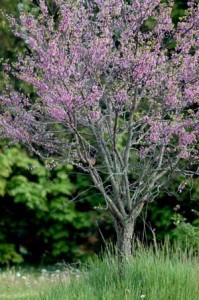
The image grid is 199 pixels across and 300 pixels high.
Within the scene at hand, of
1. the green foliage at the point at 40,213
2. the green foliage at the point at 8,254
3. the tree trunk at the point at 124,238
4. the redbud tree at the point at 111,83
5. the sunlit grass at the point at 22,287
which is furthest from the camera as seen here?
the green foliage at the point at 8,254

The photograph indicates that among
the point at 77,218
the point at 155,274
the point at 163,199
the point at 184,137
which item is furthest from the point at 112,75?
the point at 77,218

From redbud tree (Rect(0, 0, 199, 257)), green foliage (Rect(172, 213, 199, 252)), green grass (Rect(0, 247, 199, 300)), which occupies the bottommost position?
green grass (Rect(0, 247, 199, 300))

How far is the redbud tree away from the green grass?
23 cm

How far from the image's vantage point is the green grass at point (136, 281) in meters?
5.06

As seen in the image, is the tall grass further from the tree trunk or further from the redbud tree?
the redbud tree

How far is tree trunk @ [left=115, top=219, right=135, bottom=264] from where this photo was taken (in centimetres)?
561

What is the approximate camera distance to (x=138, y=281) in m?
5.25

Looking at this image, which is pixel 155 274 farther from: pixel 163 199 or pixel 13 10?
pixel 13 10

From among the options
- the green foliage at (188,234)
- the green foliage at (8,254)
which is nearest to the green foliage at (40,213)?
the green foliage at (8,254)

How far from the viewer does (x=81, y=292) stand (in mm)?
5180

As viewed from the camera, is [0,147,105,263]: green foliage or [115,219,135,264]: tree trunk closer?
[115,219,135,264]: tree trunk

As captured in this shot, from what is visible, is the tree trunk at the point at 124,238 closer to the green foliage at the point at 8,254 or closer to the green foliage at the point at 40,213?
the green foliage at the point at 40,213

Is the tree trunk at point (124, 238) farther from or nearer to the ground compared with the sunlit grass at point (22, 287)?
farther from the ground

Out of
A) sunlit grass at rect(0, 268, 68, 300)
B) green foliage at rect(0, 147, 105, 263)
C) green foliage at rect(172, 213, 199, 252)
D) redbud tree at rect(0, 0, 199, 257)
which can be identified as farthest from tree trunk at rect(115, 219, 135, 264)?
green foliage at rect(0, 147, 105, 263)
